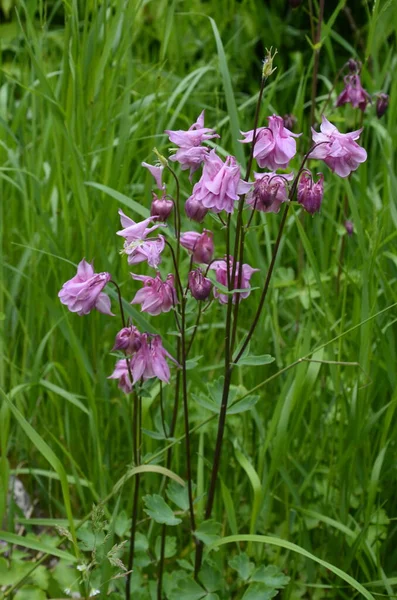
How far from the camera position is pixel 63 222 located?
84.7 inches

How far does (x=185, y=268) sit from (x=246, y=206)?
3.33 feet

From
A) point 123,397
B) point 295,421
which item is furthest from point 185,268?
point 295,421

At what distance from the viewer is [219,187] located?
1.32 m

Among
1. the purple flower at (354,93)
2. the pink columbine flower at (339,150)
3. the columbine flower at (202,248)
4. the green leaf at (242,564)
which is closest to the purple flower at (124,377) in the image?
the columbine flower at (202,248)

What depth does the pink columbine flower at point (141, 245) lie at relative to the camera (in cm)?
135

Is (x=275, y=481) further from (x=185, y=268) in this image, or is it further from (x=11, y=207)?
(x=11, y=207)

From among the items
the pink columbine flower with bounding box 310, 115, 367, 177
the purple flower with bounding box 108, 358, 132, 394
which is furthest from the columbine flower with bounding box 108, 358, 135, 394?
the pink columbine flower with bounding box 310, 115, 367, 177

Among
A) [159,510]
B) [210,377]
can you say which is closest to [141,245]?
[159,510]

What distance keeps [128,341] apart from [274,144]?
1.34 ft

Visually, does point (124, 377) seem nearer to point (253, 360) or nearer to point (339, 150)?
point (253, 360)

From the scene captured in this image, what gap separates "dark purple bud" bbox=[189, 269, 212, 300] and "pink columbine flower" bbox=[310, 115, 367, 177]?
267 mm

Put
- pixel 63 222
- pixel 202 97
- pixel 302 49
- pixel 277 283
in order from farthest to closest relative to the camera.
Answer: pixel 302 49 → pixel 202 97 → pixel 277 283 → pixel 63 222

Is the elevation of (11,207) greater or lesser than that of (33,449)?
greater

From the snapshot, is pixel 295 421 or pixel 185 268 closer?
pixel 295 421
